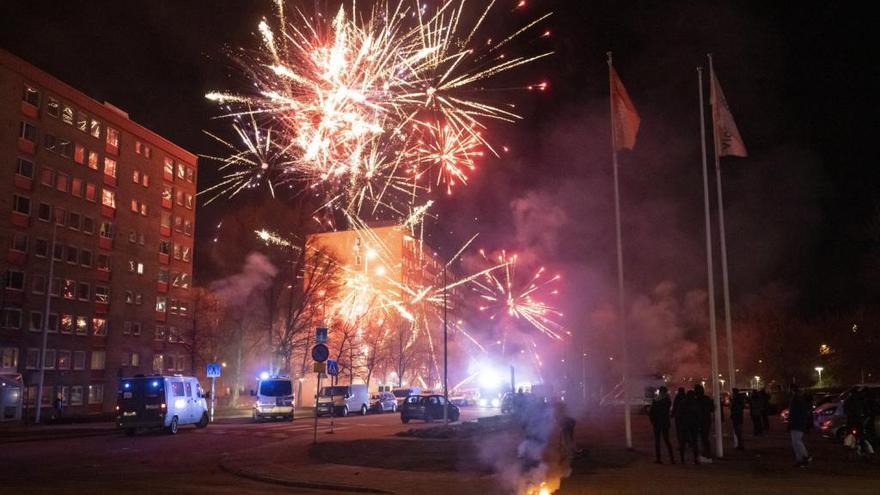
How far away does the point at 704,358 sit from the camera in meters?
57.0

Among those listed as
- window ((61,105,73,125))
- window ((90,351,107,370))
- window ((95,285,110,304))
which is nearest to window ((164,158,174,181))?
window ((61,105,73,125))

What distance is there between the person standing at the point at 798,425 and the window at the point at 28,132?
5513 centimetres

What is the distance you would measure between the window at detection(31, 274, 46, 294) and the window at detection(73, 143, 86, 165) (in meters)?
10.5

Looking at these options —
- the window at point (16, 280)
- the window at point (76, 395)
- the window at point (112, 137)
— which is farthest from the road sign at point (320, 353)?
the window at point (112, 137)

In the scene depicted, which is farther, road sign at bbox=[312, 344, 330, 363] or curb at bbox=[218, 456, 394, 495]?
road sign at bbox=[312, 344, 330, 363]

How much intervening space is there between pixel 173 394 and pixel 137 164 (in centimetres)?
4516

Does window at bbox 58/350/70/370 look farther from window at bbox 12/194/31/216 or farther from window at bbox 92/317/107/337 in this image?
window at bbox 12/194/31/216

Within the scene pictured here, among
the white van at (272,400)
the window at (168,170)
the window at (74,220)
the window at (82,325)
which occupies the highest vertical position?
the window at (168,170)

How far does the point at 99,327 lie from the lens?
61312 millimetres

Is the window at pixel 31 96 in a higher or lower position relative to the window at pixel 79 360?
higher

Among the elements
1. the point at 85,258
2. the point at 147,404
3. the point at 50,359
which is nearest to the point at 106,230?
the point at 85,258

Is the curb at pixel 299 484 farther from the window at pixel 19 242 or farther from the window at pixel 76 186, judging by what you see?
the window at pixel 76 186

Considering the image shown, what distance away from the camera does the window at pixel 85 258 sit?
59.7m

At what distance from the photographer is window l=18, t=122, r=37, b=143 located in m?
53.4
